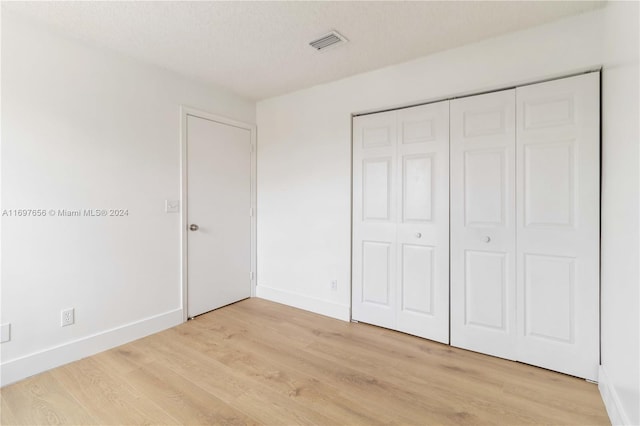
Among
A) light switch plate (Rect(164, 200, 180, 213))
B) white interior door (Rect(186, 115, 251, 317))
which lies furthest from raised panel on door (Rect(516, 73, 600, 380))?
light switch plate (Rect(164, 200, 180, 213))

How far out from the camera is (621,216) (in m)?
1.54

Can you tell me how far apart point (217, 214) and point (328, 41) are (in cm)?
209

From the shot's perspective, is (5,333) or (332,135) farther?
(332,135)

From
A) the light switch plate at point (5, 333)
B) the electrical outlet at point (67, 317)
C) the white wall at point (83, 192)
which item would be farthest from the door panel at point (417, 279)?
the light switch plate at point (5, 333)

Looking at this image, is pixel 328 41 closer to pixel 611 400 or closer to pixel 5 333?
pixel 611 400

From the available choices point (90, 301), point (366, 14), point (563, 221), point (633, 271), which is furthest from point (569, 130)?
point (90, 301)

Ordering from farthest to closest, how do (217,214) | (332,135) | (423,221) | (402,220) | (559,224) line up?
(217,214) < (332,135) < (402,220) < (423,221) < (559,224)

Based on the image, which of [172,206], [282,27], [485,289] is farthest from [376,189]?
[172,206]

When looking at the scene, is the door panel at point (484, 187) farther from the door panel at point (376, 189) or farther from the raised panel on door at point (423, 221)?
the door panel at point (376, 189)

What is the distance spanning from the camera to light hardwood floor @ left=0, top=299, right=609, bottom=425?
5.53ft

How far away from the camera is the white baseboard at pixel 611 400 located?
1467mm

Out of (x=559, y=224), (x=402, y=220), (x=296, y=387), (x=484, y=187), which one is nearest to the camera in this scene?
(x=296, y=387)

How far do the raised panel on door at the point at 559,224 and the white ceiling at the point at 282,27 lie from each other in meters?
0.61

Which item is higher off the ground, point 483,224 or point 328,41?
point 328,41
